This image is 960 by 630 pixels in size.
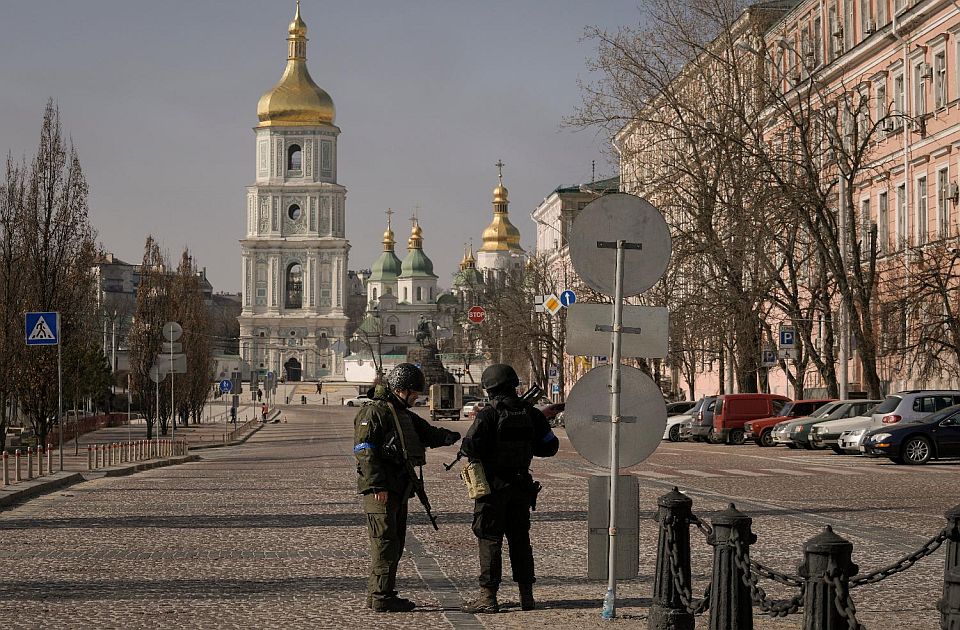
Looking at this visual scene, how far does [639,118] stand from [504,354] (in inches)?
1753

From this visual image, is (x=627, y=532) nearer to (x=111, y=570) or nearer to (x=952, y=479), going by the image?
(x=111, y=570)

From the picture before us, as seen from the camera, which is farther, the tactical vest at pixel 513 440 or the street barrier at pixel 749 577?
the tactical vest at pixel 513 440

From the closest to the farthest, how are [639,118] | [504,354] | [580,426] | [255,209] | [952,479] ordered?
[580,426], [952,479], [639,118], [504,354], [255,209]

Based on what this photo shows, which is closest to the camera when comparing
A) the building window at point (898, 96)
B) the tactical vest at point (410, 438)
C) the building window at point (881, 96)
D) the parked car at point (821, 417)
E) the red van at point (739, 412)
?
the tactical vest at point (410, 438)

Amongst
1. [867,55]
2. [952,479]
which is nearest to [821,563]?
[952,479]

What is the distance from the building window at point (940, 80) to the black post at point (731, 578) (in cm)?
4101

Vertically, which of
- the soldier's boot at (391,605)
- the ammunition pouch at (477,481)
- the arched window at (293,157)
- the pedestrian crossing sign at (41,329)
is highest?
the arched window at (293,157)

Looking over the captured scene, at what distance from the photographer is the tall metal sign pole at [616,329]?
9.98 meters

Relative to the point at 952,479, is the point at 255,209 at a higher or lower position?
higher

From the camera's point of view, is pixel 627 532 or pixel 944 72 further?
pixel 944 72

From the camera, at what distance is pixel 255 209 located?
648 ft

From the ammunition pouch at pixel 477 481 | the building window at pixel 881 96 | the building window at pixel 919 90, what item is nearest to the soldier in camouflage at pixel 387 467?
the ammunition pouch at pixel 477 481

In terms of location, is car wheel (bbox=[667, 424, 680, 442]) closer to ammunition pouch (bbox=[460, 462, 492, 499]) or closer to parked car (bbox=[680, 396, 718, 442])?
parked car (bbox=[680, 396, 718, 442])

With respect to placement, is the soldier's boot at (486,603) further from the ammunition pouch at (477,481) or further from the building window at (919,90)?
the building window at (919,90)
